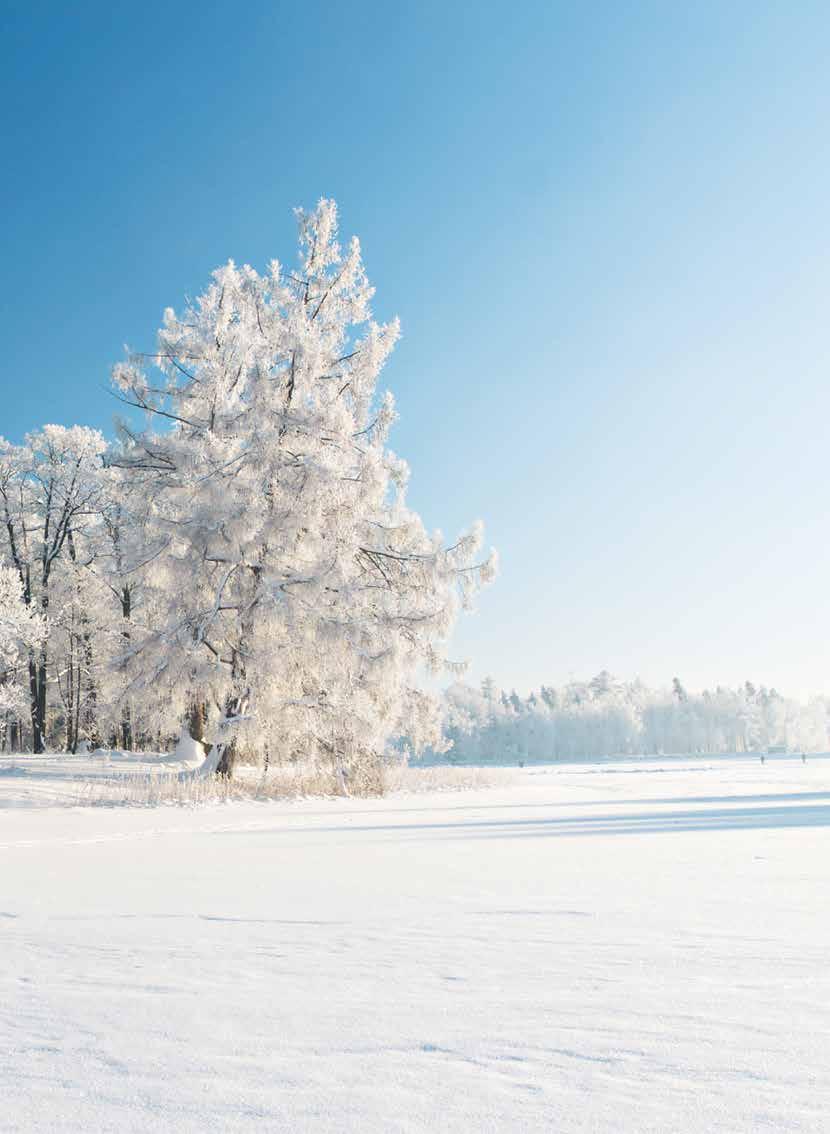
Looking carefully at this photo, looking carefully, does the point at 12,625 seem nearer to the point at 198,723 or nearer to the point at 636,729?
the point at 198,723

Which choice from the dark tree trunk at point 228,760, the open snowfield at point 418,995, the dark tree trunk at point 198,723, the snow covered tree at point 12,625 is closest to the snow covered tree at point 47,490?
the snow covered tree at point 12,625

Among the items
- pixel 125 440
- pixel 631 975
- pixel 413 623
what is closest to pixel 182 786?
pixel 413 623

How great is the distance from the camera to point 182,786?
47.2 feet

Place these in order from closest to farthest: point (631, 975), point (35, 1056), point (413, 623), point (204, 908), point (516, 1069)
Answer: point (516, 1069) < point (35, 1056) < point (631, 975) < point (204, 908) < point (413, 623)

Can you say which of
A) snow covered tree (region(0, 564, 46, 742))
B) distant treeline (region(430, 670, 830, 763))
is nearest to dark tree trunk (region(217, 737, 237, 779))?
snow covered tree (region(0, 564, 46, 742))

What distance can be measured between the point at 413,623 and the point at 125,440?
7927 mm

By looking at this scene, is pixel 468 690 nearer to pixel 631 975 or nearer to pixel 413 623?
Result: pixel 413 623

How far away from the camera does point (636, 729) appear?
11681 cm

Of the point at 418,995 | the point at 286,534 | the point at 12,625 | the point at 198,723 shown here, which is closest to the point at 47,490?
the point at 12,625

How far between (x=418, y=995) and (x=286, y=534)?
15.4m

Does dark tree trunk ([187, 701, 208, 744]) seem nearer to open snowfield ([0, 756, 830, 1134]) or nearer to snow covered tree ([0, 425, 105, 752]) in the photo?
snow covered tree ([0, 425, 105, 752])

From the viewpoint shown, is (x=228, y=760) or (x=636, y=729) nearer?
(x=228, y=760)

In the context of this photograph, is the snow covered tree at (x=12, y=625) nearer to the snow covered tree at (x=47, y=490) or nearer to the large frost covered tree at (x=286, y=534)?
the large frost covered tree at (x=286, y=534)

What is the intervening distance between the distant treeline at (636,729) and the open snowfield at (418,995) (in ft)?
366
